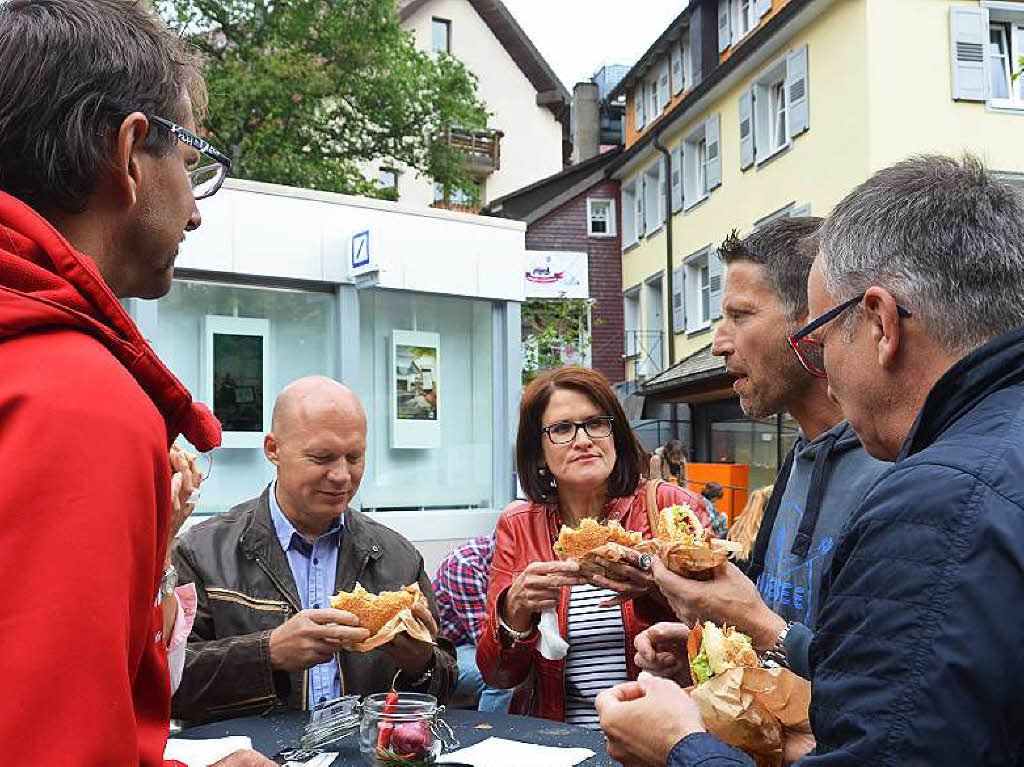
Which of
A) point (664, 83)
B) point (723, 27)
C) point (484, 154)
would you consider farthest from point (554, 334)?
point (484, 154)

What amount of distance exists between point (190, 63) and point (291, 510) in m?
2.66

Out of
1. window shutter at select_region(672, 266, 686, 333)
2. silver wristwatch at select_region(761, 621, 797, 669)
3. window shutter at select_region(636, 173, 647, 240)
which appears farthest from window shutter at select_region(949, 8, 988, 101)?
silver wristwatch at select_region(761, 621, 797, 669)

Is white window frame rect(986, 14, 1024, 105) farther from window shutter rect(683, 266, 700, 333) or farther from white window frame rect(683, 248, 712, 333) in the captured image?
window shutter rect(683, 266, 700, 333)

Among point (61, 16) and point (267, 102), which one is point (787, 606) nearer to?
point (61, 16)

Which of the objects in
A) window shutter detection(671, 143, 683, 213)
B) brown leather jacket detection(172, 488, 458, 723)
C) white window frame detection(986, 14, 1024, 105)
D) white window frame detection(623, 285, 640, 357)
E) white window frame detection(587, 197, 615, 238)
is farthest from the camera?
white window frame detection(587, 197, 615, 238)

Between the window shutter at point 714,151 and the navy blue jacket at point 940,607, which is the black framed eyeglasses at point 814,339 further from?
the window shutter at point 714,151

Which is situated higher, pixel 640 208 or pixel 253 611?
pixel 640 208

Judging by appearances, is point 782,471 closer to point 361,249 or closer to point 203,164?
point 203,164

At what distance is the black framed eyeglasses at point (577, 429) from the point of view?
4.46 m

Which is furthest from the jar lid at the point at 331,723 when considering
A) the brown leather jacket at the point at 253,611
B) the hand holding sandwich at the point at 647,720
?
the hand holding sandwich at the point at 647,720

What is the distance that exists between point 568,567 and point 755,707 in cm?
153

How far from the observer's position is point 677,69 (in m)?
28.6

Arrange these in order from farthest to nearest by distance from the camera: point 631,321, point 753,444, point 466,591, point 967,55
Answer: point 631,321 → point 753,444 → point 967,55 → point 466,591

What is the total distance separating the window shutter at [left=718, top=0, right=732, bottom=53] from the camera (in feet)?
83.5
